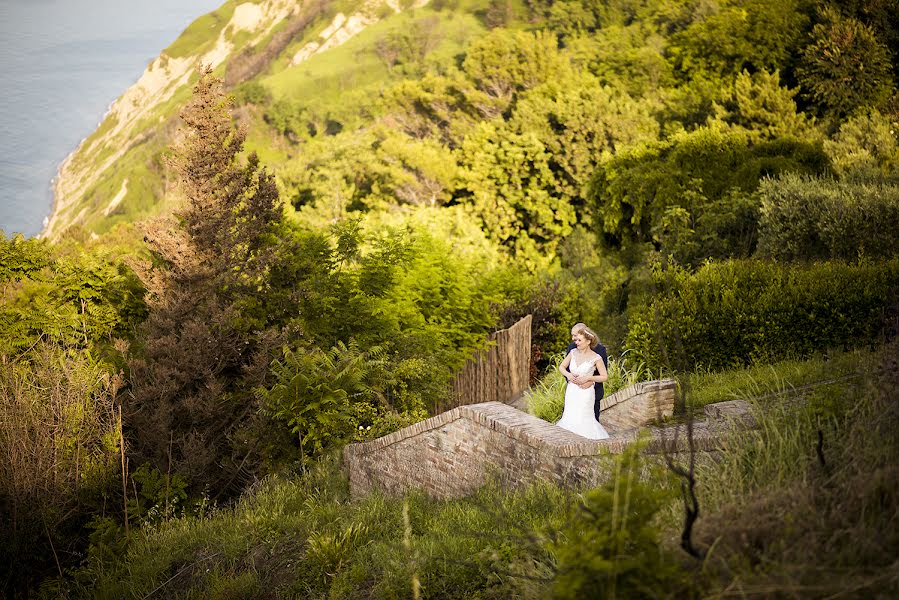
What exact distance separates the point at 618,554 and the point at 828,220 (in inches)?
448

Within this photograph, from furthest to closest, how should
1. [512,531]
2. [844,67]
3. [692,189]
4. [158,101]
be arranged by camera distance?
[158,101], [844,67], [692,189], [512,531]

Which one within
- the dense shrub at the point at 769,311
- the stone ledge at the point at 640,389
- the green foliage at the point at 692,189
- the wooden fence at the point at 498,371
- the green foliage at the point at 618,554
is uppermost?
the green foliage at the point at 618,554

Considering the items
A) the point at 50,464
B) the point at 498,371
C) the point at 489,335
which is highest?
the point at 50,464

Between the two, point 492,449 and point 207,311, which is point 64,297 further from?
point 492,449

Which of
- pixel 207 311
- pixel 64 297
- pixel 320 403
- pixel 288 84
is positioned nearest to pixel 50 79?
pixel 64 297

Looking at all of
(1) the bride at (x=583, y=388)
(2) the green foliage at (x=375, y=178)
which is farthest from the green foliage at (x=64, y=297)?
(2) the green foliage at (x=375, y=178)

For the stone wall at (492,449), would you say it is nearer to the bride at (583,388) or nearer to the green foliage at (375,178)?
the bride at (583,388)

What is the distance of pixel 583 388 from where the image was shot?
8102mm

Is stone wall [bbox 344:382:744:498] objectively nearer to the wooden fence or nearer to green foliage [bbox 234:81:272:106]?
the wooden fence

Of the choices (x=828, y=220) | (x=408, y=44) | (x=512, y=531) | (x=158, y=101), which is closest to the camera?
(x=512, y=531)

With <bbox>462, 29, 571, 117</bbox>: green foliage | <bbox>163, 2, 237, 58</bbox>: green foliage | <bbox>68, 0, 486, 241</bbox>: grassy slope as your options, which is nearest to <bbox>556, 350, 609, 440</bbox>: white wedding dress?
<bbox>462, 29, 571, 117</bbox>: green foliage

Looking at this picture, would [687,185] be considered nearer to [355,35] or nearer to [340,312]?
[340,312]

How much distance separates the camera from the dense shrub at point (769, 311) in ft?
32.8

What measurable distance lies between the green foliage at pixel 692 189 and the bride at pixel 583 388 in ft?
28.8
